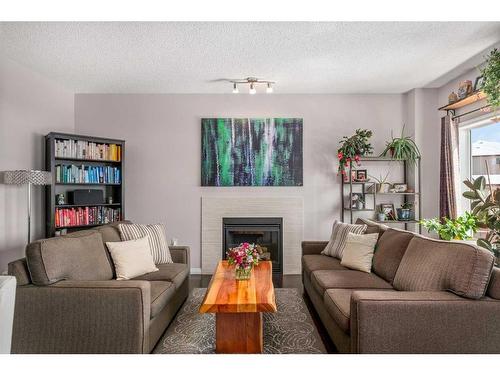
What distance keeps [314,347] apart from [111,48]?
3183 millimetres

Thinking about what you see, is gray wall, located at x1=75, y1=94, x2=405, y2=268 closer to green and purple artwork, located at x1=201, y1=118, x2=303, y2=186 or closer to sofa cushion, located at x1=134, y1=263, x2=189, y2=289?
green and purple artwork, located at x1=201, y1=118, x2=303, y2=186

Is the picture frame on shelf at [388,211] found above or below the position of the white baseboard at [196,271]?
above

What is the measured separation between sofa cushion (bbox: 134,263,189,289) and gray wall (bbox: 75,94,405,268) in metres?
1.48

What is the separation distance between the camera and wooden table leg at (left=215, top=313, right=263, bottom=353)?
2098 millimetres

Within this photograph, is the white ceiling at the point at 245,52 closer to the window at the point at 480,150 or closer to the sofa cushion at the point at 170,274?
the window at the point at 480,150

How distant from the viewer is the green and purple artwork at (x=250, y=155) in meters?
4.53

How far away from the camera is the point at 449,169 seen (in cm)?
396

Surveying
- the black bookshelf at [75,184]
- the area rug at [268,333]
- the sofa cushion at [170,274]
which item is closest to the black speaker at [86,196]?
the black bookshelf at [75,184]

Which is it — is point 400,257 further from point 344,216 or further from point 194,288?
point 194,288

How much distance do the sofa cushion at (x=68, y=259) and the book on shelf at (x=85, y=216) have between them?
153 cm

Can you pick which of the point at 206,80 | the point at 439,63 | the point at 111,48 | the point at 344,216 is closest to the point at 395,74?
the point at 439,63

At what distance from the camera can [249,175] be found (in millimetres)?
4531

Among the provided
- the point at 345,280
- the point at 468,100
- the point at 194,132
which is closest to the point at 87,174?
the point at 194,132

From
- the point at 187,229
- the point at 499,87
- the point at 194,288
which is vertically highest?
the point at 499,87
